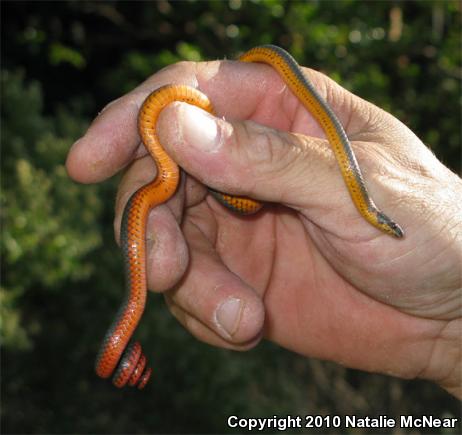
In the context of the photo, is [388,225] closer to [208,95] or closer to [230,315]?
[230,315]

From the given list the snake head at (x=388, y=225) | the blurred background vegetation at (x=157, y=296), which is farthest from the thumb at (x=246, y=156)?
the blurred background vegetation at (x=157, y=296)

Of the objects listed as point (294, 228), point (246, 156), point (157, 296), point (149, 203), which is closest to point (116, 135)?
point (149, 203)

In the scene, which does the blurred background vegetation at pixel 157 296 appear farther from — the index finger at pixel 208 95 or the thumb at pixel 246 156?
the thumb at pixel 246 156

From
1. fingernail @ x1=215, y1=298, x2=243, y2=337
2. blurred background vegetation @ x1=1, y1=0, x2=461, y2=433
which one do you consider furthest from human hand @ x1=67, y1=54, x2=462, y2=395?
blurred background vegetation @ x1=1, y1=0, x2=461, y2=433

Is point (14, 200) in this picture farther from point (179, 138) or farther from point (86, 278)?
point (179, 138)

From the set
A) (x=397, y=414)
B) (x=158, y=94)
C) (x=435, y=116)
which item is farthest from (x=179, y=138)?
(x=397, y=414)

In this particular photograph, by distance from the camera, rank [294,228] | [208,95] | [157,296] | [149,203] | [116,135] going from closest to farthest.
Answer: [149,203] → [116,135] → [208,95] → [294,228] → [157,296]

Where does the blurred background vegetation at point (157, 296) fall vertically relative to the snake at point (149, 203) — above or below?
below
